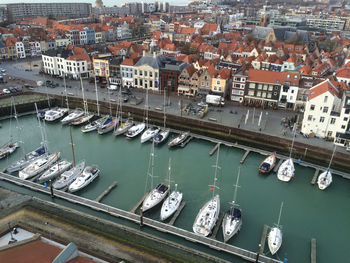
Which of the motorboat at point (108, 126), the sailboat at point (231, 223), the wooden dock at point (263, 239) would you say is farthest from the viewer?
the motorboat at point (108, 126)

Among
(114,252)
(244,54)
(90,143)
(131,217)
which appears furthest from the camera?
(244,54)

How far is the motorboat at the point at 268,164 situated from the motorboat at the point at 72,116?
3565 centimetres

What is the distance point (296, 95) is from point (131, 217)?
42.2 metres

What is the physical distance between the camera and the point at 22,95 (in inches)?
2539

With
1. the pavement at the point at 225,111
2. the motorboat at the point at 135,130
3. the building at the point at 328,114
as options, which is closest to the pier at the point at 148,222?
the motorboat at the point at 135,130

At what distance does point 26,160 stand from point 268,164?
34375 mm

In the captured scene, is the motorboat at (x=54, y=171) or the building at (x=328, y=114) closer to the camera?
the motorboat at (x=54, y=171)

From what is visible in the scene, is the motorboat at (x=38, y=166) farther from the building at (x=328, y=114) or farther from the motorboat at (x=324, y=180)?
the building at (x=328, y=114)

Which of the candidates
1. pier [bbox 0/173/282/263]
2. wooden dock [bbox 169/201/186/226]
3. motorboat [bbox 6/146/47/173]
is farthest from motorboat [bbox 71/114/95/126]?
wooden dock [bbox 169/201/186/226]

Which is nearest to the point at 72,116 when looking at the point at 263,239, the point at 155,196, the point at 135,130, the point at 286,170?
the point at 135,130

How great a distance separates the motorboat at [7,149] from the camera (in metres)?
43.2

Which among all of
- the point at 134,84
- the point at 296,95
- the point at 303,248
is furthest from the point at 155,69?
the point at 303,248

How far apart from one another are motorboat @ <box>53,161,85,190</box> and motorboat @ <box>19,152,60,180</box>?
10.9 feet

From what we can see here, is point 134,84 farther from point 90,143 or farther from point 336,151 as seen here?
point 336,151
